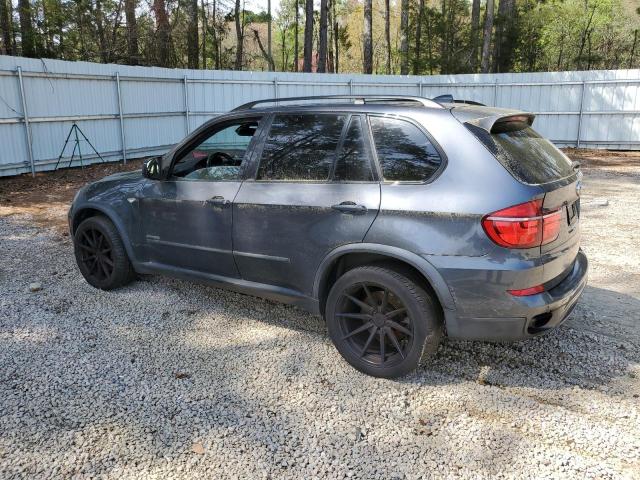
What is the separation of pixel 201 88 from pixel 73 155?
467 cm

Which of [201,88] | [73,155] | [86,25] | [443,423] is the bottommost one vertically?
[443,423]

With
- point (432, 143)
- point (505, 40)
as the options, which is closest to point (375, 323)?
point (432, 143)

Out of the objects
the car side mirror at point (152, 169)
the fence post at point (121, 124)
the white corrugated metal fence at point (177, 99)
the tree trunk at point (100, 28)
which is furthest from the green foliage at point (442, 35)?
the car side mirror at point (152, 169)

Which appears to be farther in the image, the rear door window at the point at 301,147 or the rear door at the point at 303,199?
the rear door window at the point at 301,147

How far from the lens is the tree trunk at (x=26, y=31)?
17.8 m

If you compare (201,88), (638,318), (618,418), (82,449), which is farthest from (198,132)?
(201,88)

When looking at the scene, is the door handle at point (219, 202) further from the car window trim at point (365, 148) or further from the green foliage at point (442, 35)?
the green foliage at point (442, 35)

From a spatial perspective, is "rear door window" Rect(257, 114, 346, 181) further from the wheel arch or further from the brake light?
the wheel arch

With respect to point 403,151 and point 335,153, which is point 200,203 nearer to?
point 335,153

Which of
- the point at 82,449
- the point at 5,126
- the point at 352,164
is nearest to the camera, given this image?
the point at 82,449

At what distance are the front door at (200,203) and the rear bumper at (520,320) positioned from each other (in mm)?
1764

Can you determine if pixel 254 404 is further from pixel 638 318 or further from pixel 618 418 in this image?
pixel 638 318

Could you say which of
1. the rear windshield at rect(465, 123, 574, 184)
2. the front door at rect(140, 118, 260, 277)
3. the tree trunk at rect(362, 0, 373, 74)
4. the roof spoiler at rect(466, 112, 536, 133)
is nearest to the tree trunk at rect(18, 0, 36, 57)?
the tree trunk at rect(362, 0, 373, 74)

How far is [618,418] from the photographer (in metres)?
3.04
